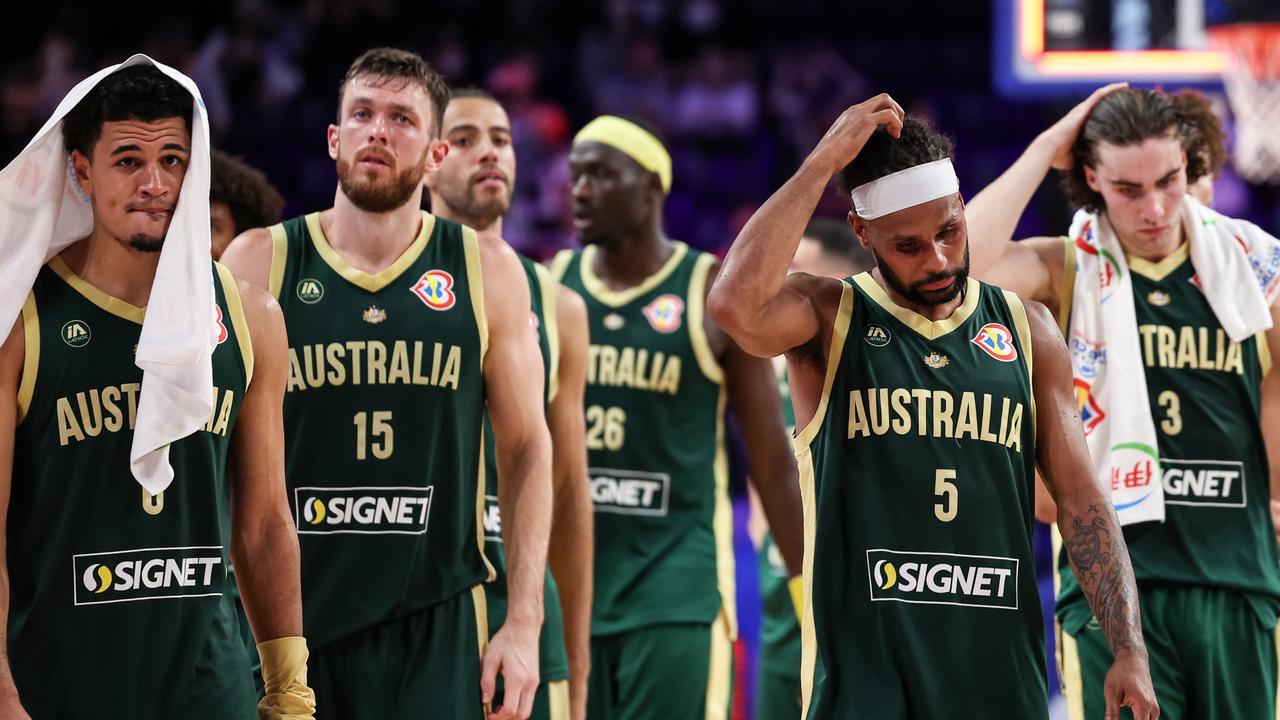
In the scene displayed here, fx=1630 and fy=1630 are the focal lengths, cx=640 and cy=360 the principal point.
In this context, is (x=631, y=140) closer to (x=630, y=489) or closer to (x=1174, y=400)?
(x=630, y=489)

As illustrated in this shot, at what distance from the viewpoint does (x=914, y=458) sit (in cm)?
404

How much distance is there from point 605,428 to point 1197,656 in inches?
98.0

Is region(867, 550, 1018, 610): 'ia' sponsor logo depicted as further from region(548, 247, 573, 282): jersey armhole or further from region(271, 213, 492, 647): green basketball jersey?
region(548, 247, 573, 282): jersey armhole

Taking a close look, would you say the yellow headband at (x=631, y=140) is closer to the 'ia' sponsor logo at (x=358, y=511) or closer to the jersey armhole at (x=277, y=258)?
the jersey armhole at (x=277, y=258)

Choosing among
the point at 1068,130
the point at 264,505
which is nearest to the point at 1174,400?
the point at 1068,130

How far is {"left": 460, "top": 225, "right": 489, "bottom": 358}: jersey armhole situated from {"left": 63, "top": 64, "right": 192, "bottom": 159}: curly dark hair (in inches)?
46.2

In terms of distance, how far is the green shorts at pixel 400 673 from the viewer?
4.55 meters

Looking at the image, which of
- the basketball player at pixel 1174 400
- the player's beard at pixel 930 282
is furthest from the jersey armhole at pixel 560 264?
the player's beard at pixel 930 282

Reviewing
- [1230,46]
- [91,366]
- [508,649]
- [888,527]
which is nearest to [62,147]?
[91,366]

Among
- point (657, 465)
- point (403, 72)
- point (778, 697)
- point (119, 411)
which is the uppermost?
point (403, 72)

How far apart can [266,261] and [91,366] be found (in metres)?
1.17

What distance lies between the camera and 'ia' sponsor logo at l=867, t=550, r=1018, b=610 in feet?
13.1

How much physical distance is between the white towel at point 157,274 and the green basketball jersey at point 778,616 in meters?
3.72

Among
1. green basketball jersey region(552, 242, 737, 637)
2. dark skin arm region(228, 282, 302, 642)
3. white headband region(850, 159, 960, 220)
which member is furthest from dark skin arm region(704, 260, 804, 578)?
dark skin arm region(228, 282, 302, 642)
